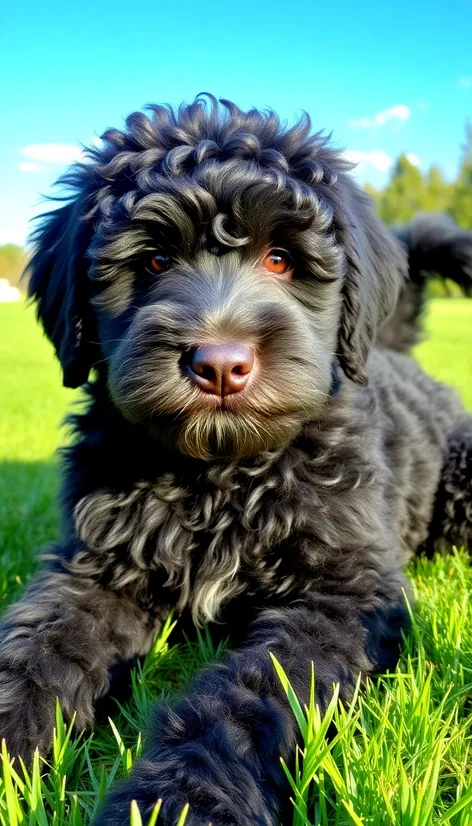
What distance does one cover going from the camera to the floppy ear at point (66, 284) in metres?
3.07

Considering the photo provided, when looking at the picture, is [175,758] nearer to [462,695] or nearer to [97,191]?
[462,695]

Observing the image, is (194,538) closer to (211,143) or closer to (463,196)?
(211,143)

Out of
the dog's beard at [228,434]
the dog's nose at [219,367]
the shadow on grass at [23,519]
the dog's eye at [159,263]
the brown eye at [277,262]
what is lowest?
the shadow on grass at [23,519]

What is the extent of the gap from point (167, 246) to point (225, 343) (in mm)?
711

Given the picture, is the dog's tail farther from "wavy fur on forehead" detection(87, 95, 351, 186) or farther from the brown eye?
the brown eye

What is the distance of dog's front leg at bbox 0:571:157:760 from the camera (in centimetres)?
222

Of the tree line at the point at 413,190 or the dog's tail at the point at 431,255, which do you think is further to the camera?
the tree line at the point at 413,190

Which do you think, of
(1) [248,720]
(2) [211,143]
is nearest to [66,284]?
(2) [211,143]

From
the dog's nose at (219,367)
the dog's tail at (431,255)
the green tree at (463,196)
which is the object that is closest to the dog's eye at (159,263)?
the dog's nose at (219,367)

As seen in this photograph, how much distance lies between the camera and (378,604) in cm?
263

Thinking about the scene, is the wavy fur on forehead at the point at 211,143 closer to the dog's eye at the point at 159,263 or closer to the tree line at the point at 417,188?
the dog's eye at the point at 159,263

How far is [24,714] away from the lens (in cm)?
221

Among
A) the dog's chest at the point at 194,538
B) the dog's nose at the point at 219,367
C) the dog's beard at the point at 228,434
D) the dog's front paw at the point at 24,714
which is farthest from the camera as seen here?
the dog's chest at the point at 194,538

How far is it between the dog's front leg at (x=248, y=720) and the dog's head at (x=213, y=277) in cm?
74
